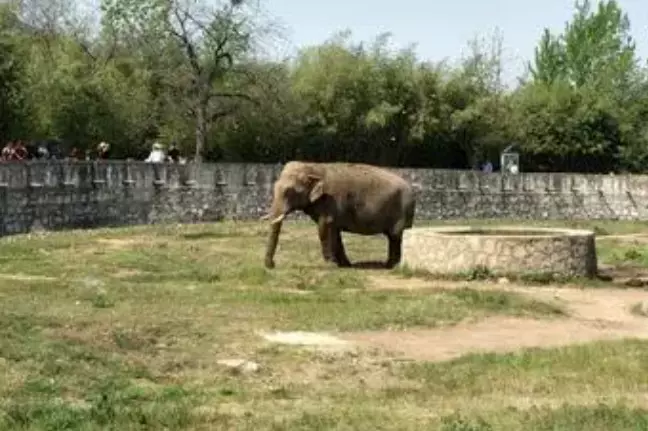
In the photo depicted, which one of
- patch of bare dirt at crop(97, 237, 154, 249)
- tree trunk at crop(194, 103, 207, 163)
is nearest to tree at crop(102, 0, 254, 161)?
tree trunk at crop(194, 103, 207, 163)

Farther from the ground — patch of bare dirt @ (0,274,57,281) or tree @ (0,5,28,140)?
tree @ (0,5,28,140)

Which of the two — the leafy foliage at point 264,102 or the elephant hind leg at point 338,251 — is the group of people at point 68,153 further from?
the elephant hind leg at point 338,251

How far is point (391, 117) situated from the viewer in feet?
166

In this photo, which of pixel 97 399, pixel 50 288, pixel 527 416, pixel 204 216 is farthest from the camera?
pixel 204 216

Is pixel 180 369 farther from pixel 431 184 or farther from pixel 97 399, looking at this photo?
pixel 431 184

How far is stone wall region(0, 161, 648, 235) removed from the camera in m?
29.7

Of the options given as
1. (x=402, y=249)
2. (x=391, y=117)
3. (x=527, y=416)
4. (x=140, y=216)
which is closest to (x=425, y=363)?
(x=527, y=416)

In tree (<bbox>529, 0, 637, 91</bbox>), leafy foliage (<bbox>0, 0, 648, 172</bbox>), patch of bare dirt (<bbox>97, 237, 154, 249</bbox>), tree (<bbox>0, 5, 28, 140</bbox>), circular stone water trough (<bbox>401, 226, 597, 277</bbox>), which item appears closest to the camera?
circular stone water trough (<bbox>401, 226, 597, 277</bbox>)

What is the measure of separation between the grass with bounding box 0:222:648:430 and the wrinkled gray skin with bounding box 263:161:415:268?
1.87 m

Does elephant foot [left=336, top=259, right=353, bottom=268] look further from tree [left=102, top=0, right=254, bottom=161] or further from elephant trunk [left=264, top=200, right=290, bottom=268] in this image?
tree [left=102, top=0, right=254, bottom=161]

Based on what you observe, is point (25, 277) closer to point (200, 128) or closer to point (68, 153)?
point (68, 153)

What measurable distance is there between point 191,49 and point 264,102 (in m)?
3.25

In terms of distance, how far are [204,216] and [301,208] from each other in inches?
553

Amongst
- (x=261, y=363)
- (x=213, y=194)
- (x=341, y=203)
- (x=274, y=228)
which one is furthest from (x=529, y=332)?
(x=213, y=194)
